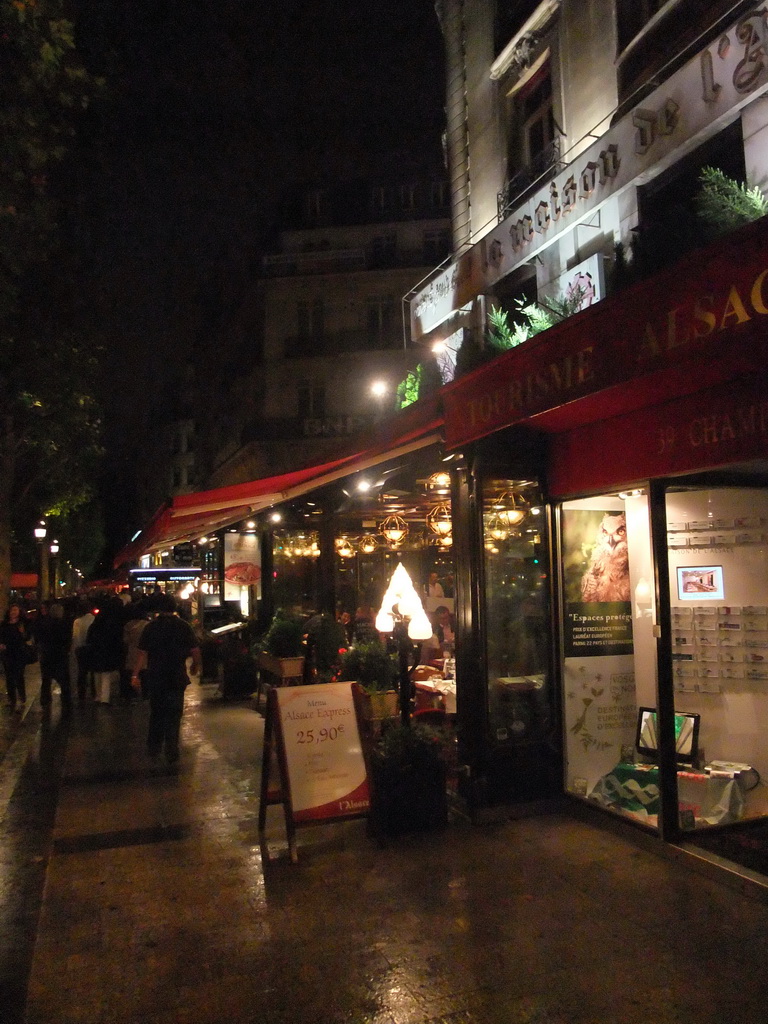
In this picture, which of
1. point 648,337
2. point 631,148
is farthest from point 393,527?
point 648,337

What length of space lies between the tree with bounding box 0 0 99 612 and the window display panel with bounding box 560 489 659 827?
6062 millimetres

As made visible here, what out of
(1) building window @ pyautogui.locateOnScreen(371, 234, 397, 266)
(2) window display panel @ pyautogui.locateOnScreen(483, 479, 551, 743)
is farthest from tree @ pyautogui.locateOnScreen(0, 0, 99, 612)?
(1) building window @ pyautogui.locateOnScreen(371, 234, 397, 266)

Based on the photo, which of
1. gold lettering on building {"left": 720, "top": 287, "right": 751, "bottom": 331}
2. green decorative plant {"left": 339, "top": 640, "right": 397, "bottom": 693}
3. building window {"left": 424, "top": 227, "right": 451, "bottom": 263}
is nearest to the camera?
gold lettering on building {"left": 720, "top": 287, "right": 751, "bottom": 331}

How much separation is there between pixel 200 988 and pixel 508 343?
221 inches

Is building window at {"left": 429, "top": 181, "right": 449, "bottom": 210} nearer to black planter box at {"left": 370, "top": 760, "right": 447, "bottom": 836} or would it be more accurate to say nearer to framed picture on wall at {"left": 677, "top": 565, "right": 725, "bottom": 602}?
framed picture on wall at {"left": 677, "top": 565, "right": 725, "bottom": 602}

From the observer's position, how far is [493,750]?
6.69 meters

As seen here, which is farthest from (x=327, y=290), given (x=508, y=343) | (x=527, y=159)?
(x=508, y=343)

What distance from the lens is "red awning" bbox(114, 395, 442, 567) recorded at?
23.5ft

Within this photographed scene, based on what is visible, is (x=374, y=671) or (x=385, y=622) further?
(x=374, y=671)

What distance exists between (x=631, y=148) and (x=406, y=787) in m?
6.64

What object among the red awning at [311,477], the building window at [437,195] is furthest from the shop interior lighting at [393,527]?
the building window at [437,195]

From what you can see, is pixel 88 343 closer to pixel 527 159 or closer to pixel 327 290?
pixel 527 159

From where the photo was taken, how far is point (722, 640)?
273 inches

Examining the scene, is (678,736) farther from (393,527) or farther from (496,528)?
(393,527)
